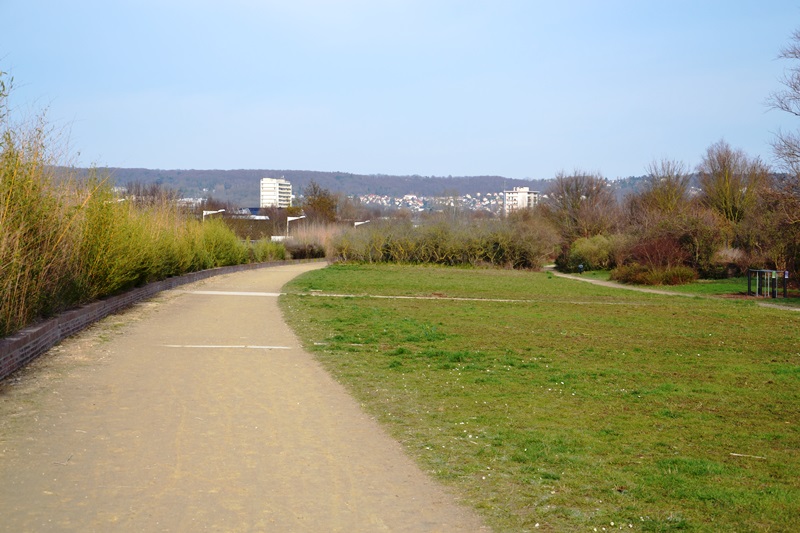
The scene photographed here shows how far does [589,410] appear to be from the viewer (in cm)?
855

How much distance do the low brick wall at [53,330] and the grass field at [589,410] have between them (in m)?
3.94

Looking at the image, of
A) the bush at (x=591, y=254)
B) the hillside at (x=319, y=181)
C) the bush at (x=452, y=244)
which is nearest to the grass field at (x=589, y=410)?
the bush at (x=591, y=254)

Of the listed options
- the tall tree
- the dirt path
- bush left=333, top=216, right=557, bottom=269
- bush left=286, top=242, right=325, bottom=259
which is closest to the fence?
bush left=333, top=216, right=557, bottom=269

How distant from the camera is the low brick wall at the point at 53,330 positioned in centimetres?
973

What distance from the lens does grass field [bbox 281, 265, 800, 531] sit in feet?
17.9

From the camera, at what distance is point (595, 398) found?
30.2 feet

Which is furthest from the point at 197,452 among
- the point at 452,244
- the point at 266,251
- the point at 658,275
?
the point at 452,244

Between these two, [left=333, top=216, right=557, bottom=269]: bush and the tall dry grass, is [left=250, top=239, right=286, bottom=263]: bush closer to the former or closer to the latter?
[left=333, top=216, right=557, bottom=269]: bush

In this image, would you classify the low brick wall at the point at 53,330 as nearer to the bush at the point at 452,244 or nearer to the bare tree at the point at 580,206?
the bush at the point at 452,244

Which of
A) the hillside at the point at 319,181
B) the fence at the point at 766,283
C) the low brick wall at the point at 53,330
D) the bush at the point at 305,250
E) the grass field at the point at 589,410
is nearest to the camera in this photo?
the grass field at the point at 589,410

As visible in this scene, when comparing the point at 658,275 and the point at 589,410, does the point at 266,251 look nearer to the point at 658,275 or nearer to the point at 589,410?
the point at 658,275

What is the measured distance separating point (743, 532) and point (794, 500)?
865 mm

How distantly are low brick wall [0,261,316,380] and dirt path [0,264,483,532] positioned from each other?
0.26 m

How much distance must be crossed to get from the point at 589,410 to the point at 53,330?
818 cm
